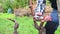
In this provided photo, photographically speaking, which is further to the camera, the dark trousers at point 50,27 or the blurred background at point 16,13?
the blurred background at point 16,13

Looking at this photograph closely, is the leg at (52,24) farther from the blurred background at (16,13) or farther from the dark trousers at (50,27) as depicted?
the blurred background at (16,13)

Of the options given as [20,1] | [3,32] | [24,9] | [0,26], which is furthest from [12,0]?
[3,32]

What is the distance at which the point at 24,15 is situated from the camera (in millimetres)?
6480

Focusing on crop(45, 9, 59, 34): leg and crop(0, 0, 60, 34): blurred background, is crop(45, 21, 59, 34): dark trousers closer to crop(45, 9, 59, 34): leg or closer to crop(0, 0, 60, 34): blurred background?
crop(45, 9, 59, 34): leg

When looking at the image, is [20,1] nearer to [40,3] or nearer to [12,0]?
[12,0]

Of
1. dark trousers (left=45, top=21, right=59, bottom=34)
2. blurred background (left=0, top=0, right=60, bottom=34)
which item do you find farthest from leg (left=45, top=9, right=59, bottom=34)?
blurred background (left=0, top=0, right=60, bottom=34)

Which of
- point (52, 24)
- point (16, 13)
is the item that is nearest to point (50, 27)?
point (52, 24)

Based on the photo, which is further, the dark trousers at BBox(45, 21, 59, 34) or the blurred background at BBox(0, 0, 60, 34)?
the blurred background at BBox(0, 0, 60, 34)

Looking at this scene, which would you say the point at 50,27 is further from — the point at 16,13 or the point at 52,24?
the point at 16,13

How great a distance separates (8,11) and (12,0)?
1.99 ft

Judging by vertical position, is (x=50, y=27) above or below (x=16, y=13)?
above

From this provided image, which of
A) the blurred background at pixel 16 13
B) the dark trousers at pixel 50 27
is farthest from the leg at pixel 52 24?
the blurred background at pixel 16 13

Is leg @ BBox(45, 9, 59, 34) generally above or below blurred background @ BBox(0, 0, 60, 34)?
above

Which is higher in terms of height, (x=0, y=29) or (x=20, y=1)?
(x=20, y=1)
